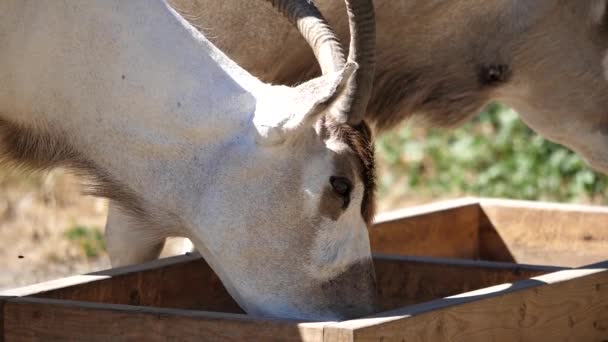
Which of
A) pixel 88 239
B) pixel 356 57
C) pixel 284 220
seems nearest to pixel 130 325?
pixel 284 220

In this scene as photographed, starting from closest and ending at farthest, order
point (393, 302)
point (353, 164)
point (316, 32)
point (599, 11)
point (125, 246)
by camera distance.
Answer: point (353, 164), point (316, 32), point (393, 302), point (125, 246), point (599, 11)

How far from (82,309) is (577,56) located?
108 inches

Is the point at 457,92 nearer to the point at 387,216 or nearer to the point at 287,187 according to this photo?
the point at 387,216

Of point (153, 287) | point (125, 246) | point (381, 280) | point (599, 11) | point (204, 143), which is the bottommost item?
point (153, 287)

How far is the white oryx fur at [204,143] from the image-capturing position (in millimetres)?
3656

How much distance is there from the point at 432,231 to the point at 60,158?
212cm

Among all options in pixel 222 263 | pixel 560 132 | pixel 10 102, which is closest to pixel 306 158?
pixel 222 263

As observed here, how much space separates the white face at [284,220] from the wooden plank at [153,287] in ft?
1.58

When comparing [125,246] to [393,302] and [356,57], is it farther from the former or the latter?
[356,57]

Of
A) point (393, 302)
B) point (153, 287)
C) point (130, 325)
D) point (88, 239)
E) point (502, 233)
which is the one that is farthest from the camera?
point (88, 239)

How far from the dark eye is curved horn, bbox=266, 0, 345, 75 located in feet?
1.32

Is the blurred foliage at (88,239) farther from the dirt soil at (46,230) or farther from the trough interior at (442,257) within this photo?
the trough interior at (442,257)

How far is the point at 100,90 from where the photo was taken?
3.72 m

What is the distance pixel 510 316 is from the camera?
3.67 metres
